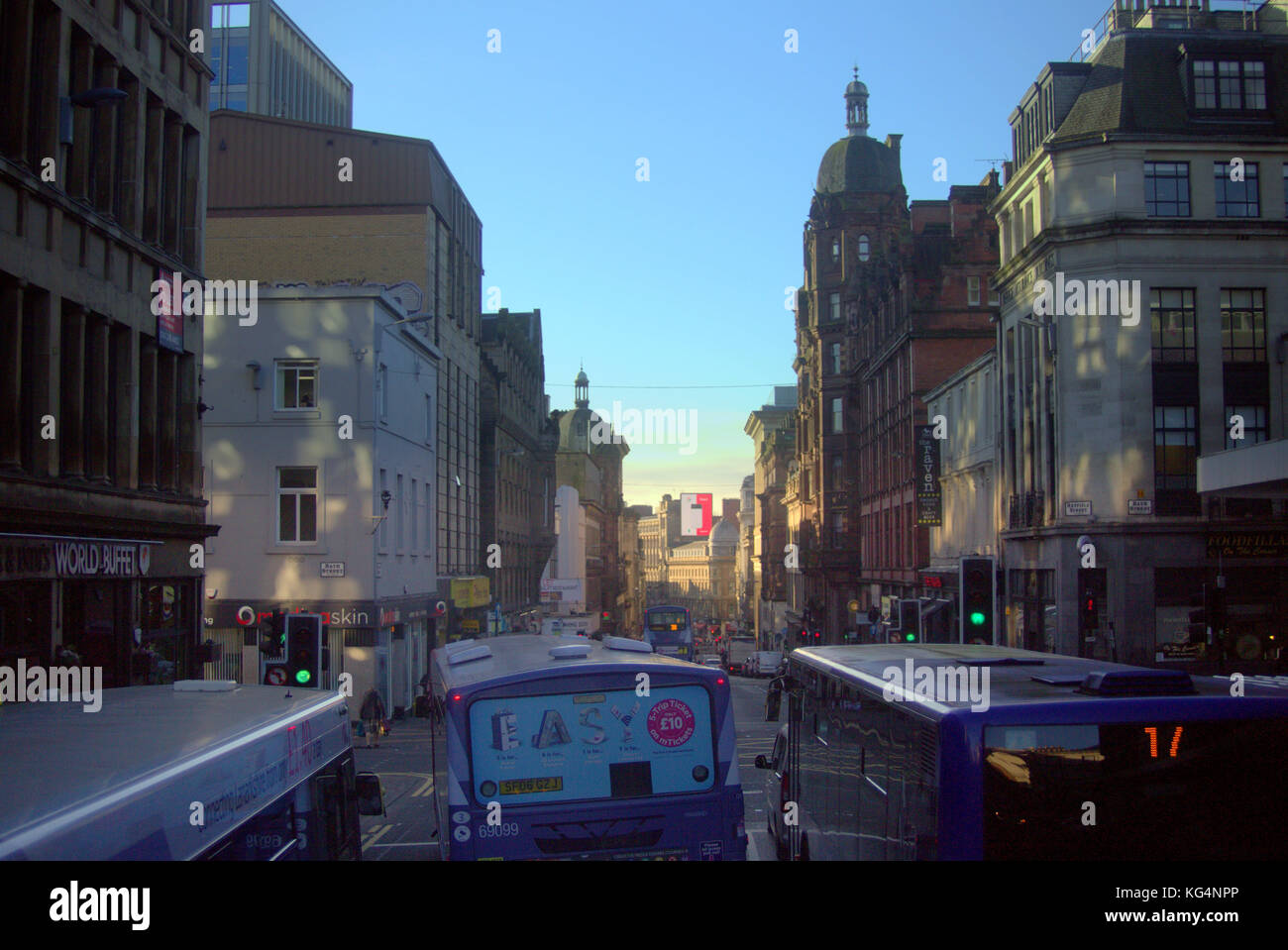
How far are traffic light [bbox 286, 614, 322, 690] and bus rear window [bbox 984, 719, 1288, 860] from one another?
13.7m

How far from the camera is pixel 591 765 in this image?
9641mm

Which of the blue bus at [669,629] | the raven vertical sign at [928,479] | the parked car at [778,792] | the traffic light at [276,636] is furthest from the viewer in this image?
the blue bus at [669,629]

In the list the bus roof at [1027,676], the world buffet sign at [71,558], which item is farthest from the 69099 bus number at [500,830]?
the world buffet sign at [71,558]

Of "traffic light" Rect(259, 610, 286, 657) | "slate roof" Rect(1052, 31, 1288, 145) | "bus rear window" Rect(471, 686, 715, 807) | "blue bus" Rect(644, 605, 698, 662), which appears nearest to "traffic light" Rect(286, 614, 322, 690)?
"traffic light" Rect(259, 610, 286, 657)

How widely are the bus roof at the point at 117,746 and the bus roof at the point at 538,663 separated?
1.63m

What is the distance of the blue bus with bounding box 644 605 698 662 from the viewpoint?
6819 centimetres

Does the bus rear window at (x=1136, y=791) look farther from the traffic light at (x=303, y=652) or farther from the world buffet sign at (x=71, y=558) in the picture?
the world buffet sign at (x=71, y=558)

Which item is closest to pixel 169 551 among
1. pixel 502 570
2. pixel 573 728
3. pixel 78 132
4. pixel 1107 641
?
pixel 78 132

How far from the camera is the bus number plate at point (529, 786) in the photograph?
954 cm

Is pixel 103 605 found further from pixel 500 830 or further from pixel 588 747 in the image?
pixel 588 747

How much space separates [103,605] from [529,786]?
1371cm

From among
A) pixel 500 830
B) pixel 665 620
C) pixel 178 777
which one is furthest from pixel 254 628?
pixel 665 620

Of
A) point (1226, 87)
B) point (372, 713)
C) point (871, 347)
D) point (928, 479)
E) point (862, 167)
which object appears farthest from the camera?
point (862, 167)
